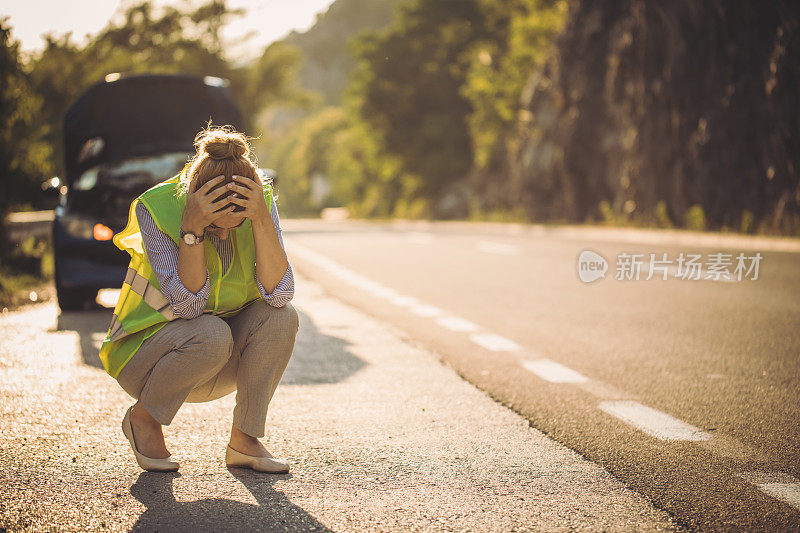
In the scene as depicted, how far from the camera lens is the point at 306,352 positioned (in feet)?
26.3

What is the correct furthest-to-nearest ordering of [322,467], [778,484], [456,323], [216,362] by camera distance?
[456,323], [322,467], [216,362], [778,484]

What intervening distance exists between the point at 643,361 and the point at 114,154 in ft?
20.7

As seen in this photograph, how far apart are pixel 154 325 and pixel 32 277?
11.5 meters

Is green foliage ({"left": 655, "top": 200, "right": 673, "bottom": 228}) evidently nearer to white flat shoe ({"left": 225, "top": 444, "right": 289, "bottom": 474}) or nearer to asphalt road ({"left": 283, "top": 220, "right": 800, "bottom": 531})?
asphalt road ({"left": 283, "top": 220, "right": 800, "bottom": 531})

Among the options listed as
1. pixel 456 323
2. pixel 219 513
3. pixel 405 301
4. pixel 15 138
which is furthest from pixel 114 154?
pixel 219 513

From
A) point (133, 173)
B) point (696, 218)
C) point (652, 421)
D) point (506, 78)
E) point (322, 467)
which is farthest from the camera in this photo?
point (506, 78)

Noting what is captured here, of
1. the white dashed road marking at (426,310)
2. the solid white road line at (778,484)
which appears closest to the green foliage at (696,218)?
the white dashed road marking at (426,310)

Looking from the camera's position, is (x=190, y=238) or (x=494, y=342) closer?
(x=190, y=238)

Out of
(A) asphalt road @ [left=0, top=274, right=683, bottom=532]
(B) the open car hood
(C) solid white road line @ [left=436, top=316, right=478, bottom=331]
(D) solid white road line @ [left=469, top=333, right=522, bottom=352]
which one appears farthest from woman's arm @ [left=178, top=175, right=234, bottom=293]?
(B) the open car hood

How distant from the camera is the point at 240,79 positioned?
165 ft

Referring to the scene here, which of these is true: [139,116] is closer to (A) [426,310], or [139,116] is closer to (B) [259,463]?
(A) [426,310]

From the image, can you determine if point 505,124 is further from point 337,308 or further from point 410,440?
point 410,440

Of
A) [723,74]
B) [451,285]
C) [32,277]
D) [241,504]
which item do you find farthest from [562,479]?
[723,74]

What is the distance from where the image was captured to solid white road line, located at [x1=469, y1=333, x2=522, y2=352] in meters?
8.16
